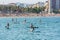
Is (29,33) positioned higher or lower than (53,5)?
higher

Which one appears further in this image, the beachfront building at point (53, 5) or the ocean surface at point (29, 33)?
the beachfront building at point (53, 5)

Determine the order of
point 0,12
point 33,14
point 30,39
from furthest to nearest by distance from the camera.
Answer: point 0,12, point 33,14, point 30,39

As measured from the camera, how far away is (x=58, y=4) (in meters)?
158

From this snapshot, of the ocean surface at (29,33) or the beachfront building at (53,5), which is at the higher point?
the ocean surface at (29,33)

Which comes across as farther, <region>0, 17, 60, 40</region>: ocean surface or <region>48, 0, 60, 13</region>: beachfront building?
<region>48, 0, 60, 13</region>: beachfront building

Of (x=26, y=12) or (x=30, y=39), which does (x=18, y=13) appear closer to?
(x=26, y=12)

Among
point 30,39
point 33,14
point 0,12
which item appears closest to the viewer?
point 30,39

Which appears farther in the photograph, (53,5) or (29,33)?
(53,5)

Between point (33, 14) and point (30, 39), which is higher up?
point (30, 39)

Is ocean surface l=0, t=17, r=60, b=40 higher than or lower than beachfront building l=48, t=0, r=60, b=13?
higher

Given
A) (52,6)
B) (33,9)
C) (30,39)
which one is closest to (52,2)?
(52,6)

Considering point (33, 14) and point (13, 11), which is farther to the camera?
point (13, 11)

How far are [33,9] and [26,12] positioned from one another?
3980 mm

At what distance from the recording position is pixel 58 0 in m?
160
